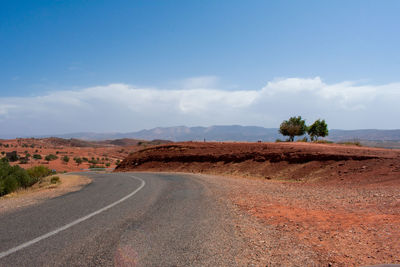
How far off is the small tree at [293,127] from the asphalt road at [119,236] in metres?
50.1

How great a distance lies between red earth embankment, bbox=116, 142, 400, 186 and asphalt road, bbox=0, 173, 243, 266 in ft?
39.2

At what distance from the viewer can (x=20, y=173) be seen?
59.9 feet

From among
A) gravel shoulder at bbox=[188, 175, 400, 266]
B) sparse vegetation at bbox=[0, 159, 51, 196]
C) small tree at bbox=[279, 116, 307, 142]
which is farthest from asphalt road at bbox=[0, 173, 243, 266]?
small tree at bbox=[279, 116, 307, 142]

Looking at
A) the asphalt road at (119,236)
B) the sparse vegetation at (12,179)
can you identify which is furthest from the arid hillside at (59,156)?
the asphalt road at (119,236)

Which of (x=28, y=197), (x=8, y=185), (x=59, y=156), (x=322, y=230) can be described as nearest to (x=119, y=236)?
(x=322, y=230)

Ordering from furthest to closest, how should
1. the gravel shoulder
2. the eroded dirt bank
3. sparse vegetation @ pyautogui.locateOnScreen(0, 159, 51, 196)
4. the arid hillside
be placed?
the arid hillside, sparse vegetation @ pyautogui.locateOnScreen(0, 159, 51, 196), the eroded dirt bank, the gravel shoulder

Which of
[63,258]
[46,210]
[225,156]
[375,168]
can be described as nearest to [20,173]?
[46,210]

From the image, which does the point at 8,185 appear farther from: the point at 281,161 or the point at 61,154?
the point at 61,154

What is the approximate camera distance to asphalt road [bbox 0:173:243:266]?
4395mm

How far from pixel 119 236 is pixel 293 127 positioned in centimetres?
5398

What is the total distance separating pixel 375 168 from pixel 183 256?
16176 mm

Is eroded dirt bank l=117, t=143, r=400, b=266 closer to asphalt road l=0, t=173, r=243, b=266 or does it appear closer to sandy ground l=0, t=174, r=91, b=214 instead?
Answer: asphalt road l=0, t=173, r=243, b=266

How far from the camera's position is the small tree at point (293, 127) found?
55.5 m

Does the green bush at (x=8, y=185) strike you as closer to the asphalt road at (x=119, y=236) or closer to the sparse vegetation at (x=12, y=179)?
the sparse vegetation at (x=12, y=179)
